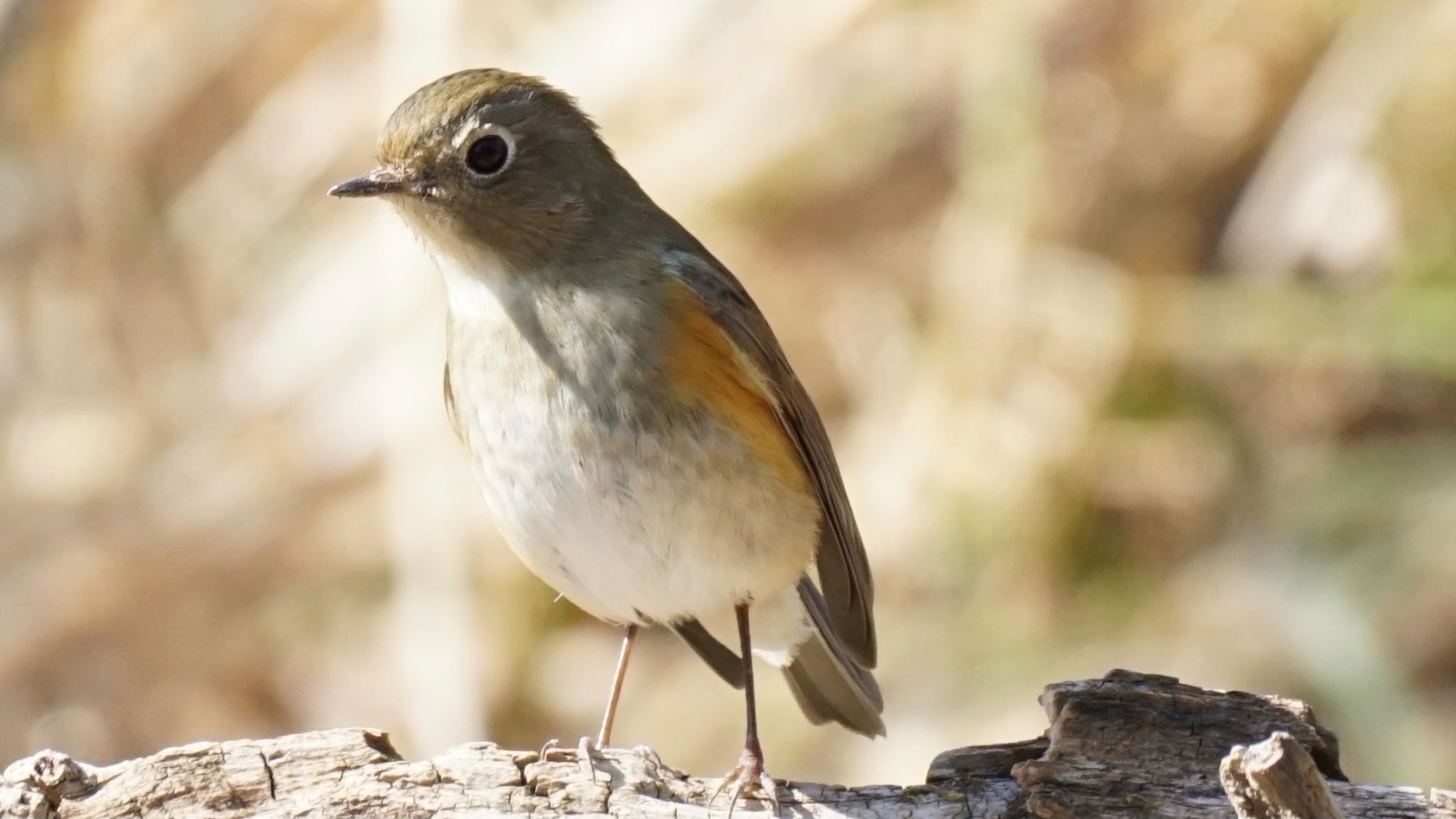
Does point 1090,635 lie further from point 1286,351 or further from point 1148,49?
point 1148,49

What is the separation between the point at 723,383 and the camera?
12.7ft

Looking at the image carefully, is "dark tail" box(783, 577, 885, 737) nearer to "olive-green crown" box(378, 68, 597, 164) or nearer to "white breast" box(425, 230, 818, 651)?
"white breast" box(425, 230, 818, 651)

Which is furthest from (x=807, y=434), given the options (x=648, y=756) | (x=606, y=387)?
(x=648, y=756)

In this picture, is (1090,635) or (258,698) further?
(258,698)

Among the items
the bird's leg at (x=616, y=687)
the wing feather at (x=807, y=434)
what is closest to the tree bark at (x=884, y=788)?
the bird's leg at (x=616, y=687)

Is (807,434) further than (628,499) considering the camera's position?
Yes

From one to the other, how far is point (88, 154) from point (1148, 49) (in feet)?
15.1

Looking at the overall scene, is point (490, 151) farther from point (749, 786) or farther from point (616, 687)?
point (749, 786)

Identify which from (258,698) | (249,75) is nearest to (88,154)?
(249,75)

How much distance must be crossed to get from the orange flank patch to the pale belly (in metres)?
0.04

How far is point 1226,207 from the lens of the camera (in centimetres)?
727

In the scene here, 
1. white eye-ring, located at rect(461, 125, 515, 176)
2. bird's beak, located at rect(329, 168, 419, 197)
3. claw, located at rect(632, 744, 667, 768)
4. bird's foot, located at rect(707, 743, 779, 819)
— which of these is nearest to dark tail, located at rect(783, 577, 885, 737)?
bird's foot, located at rect(707, 743, 779, 819)

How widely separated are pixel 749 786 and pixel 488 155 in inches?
61.8

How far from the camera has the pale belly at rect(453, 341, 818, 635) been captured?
12.2ft
